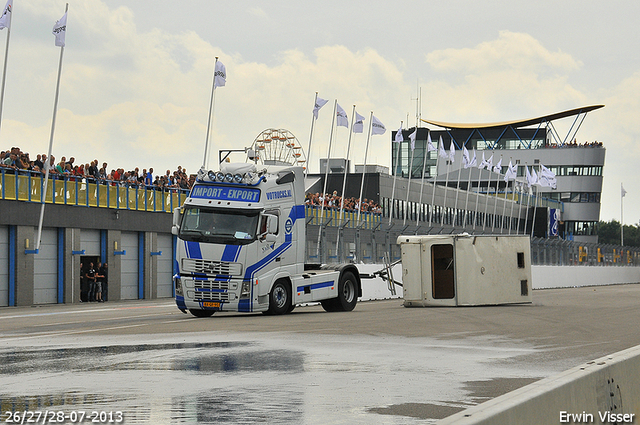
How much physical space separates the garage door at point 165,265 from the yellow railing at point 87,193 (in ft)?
5.81

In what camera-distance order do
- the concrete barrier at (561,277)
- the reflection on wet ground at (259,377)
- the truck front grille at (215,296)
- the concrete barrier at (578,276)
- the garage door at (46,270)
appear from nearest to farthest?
the reflection on wet ground at (259,377)
the truck front grille at (215,296)
the concrete barrier at (561,277)
the garage door at (46,270)
the concrete barrier at (578,276)

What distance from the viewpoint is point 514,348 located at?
14.7m

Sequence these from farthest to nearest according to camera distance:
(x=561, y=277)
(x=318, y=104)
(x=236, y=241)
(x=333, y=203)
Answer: (x=561, y=277) → (x=333, y=203) → (x=318, y=104) → (x=236, y=241)

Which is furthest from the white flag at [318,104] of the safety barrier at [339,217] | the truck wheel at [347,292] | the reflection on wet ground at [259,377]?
the reflection on wet ground at [259,377]

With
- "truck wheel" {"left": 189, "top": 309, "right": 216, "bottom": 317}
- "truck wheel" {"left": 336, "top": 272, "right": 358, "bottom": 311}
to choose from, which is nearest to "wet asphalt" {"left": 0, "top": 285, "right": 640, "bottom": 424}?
"truck wheel" {"left": 189, "top": 309, "right": 216, "bottom": 317}

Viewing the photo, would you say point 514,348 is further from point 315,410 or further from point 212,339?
point 315,410

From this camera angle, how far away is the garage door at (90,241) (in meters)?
40.4

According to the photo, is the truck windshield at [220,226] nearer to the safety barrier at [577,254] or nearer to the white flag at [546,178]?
the safety barrier at [577,254]

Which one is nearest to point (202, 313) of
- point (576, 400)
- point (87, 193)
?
point (87, 193)

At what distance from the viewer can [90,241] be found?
135 ft

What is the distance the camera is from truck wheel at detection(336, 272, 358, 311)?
2598 cm

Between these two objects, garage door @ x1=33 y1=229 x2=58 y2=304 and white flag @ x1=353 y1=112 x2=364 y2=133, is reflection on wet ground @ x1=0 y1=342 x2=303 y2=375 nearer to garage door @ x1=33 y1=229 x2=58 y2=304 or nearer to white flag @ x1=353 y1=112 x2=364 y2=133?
garage door @ x1=33 y1=229 x2=58 y2=304

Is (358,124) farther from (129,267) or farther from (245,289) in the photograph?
(245,289)

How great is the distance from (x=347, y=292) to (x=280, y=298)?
3305mm
